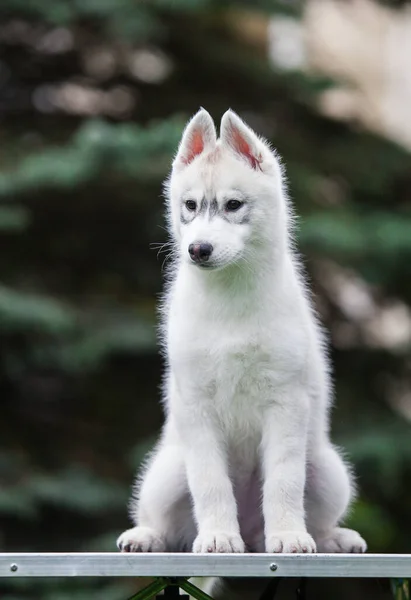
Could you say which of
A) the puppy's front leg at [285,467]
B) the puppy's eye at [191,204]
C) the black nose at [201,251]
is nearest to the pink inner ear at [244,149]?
the puppy's eye at [191,204]

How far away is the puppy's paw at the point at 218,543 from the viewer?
557 centimetres

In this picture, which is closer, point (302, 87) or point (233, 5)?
point (233, 5)

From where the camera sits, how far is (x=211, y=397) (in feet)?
19.2

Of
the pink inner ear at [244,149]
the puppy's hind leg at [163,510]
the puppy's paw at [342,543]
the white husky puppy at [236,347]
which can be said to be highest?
the pink inner ear at [244,149]

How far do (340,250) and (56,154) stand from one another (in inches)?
110

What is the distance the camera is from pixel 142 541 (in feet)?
20.1

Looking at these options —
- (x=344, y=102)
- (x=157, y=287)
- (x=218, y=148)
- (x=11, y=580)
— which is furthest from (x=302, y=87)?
(x=218, y=148)

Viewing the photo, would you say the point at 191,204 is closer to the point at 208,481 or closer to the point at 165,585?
the point at 208,481

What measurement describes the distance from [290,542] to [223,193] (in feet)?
5.15

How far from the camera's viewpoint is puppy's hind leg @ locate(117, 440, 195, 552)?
20.2 feet

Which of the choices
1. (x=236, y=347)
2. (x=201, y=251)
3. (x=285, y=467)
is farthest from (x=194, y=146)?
(x=285, y=467)

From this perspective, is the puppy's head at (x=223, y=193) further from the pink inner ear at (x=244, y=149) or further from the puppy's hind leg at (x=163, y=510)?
the puppy's hind leg at (x=163, y=510)

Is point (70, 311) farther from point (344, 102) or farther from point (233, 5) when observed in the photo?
point (344, 102)

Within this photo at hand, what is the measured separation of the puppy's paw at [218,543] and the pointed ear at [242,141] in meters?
1.67
